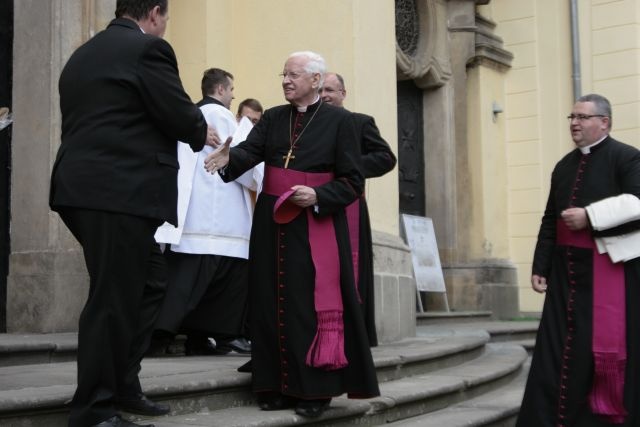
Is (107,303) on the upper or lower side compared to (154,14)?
lower

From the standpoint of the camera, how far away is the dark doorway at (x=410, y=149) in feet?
40.9

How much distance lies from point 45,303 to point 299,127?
8.63 feet

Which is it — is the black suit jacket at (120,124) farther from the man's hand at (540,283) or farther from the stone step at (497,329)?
the stone step at (497,329)

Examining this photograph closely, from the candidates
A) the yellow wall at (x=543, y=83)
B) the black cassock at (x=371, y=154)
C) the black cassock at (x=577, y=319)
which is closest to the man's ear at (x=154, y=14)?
the black cassock at (x=371, y=154)

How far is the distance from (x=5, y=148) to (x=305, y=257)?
3.32 meters

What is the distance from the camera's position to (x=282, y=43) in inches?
332

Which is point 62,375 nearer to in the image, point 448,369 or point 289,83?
point 289,83

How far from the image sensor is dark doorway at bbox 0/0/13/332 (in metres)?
7.27

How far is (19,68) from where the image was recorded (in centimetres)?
733

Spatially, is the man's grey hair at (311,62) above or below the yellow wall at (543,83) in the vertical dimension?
below

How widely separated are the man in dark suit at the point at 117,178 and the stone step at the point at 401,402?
58 centimetres

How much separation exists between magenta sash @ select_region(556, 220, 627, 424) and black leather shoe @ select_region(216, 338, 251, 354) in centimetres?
226

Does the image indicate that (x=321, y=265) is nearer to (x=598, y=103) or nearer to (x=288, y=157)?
(x=288, y=157)

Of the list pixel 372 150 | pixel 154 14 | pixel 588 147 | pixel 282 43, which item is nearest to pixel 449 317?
pixel 282 43
